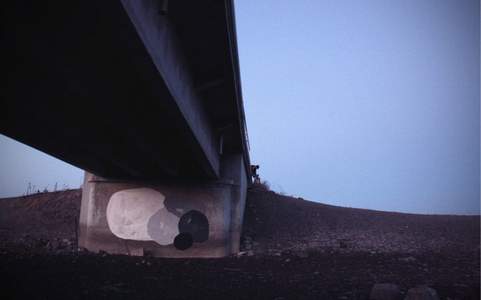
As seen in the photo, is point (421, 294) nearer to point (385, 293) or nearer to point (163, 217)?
point (385, 293)

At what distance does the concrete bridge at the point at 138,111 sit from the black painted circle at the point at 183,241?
0.11 feet

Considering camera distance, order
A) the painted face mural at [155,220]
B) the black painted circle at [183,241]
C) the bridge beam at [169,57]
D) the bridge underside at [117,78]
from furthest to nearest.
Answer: the painted face mural at [155,220] < the black painted circle at [183,241] < the bridge beam at [169,57] < the bridge underside at [117,78]

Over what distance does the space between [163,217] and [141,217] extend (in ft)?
2.60

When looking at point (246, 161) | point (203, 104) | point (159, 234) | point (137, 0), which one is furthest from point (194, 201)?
point (137, 0)

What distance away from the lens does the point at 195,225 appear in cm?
1279

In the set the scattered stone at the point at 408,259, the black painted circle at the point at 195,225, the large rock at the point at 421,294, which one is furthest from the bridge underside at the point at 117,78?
the scattered stone at the point at 408,259

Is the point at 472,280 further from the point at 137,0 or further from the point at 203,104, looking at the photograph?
the point at 137,0

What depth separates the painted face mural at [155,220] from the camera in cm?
1264

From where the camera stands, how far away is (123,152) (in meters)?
10.0

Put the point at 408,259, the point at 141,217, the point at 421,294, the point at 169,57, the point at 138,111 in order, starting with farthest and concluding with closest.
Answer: the point at 141,217 < the point at 408,259 < the point at 138,111 < the point at 169,57 < the point at 421,294

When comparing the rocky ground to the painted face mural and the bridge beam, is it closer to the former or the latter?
the painted face mural

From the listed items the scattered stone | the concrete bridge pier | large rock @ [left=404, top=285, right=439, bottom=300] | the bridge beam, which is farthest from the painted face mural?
large rock @ [left=404, top=285, right=439, bottom=300]

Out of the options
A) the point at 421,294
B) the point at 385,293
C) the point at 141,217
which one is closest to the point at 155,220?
the point at 141,217

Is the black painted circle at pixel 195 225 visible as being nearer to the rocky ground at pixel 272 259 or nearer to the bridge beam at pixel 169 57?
the rocky ground at pixel 272 259
